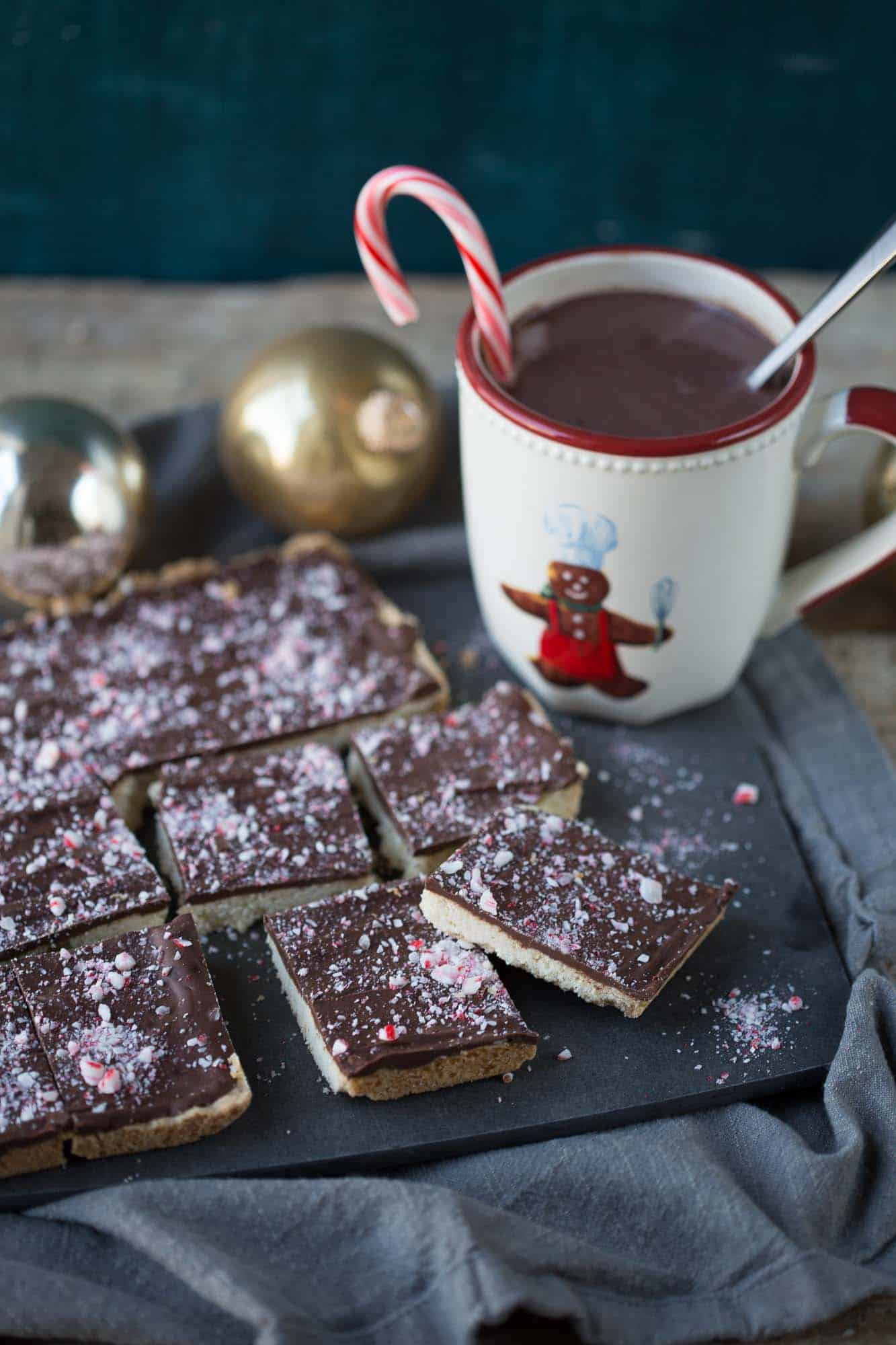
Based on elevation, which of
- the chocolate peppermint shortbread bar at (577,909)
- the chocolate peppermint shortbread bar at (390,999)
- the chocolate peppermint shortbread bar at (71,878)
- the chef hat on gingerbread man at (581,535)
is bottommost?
the chocolate peppermint shortbread bar at (71,878)

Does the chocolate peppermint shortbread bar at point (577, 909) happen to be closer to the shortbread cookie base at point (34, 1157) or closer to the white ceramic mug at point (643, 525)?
the white ceramic mug at point (643, 525)

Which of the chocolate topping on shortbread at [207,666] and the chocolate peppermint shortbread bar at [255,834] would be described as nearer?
the chocolate peppermint shortbread bar at [255,834]

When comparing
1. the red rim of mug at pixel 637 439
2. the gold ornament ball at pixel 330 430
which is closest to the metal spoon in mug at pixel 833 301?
the red rim of mug at pixel 637 439

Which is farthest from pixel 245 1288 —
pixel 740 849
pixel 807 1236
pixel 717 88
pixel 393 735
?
pixel 717 88

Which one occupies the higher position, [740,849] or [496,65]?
[496,65]

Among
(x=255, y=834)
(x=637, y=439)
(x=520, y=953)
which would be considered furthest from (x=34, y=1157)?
(x=637, y=439)

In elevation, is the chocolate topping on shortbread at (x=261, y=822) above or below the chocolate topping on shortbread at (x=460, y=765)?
below

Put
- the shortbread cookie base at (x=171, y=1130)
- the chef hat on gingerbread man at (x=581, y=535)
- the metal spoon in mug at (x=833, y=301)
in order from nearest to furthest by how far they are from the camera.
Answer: the shortbread cookie base at (x=171, y=1130) → the metal spoon in mug at (x=833, y=301) → the chef hat on gingerbread man at (x=581, y=535)

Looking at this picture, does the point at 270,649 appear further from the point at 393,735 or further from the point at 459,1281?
the point at 459,1281
